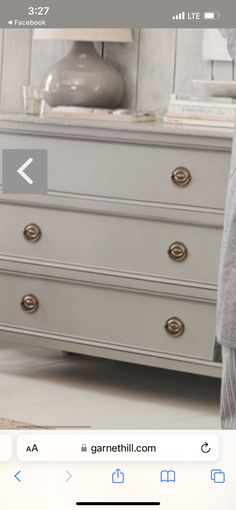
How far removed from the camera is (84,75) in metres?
2.50

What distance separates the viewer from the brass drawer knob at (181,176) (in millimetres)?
2193

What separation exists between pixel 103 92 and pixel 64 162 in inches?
10.7

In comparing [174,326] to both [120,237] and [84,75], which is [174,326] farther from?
[84,75]

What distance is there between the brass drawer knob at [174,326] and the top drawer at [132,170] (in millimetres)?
243

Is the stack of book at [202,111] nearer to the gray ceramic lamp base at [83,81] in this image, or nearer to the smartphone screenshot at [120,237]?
the smartphone screenshot at [120,237]

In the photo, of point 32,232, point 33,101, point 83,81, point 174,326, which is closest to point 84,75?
point 83,81

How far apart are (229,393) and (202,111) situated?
4.63 ft

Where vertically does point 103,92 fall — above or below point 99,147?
above

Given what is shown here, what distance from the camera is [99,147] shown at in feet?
7.55

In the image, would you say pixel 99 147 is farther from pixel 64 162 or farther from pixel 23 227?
pixel 23 227
